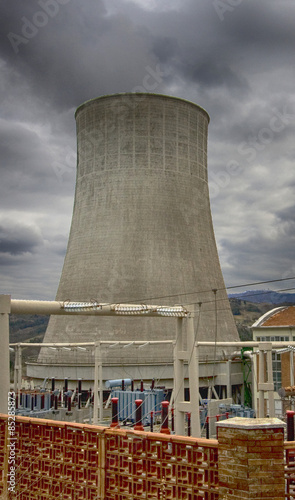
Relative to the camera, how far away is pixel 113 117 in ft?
90.2

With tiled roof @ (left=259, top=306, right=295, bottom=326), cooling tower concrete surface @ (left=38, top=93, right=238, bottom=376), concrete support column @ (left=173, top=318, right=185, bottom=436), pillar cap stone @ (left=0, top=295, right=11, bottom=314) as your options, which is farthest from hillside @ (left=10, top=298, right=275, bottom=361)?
pillar cap stone @ (left=0, top=295, right=11, bottom=314)

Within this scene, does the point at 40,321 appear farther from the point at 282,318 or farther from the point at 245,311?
the point at 282,318

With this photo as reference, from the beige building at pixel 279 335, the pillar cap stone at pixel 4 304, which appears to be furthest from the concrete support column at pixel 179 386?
the beige building at pixel 279 335

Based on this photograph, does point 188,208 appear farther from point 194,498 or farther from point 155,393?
point 194,498

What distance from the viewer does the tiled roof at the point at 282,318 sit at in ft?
79.5

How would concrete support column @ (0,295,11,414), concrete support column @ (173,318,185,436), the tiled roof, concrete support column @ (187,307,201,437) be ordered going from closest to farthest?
concrete support column @ (0,295,11,414)
concrete support column @ (187,307,201,437)
concrete support column @ (173,318,185,436)
the tiled roof

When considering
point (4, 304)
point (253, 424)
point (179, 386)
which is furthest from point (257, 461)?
point (179, 386)

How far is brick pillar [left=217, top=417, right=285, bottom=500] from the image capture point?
13.5 feet

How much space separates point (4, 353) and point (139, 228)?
17.5 metres

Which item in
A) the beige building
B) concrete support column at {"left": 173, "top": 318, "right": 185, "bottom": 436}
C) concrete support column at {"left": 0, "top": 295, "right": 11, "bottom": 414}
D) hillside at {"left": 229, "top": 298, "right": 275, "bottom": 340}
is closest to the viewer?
concrete support column at {"left": 0, "top": 295, "right": 11, "bottom": 414}

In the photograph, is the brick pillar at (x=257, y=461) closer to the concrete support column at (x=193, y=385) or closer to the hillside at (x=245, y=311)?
the concrete support column at (x=193, y=385)

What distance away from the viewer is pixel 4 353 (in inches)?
352

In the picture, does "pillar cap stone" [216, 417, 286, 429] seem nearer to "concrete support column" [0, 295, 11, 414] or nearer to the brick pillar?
the brick pillar

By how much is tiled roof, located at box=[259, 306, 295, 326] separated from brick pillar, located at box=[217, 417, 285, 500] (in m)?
20.5
